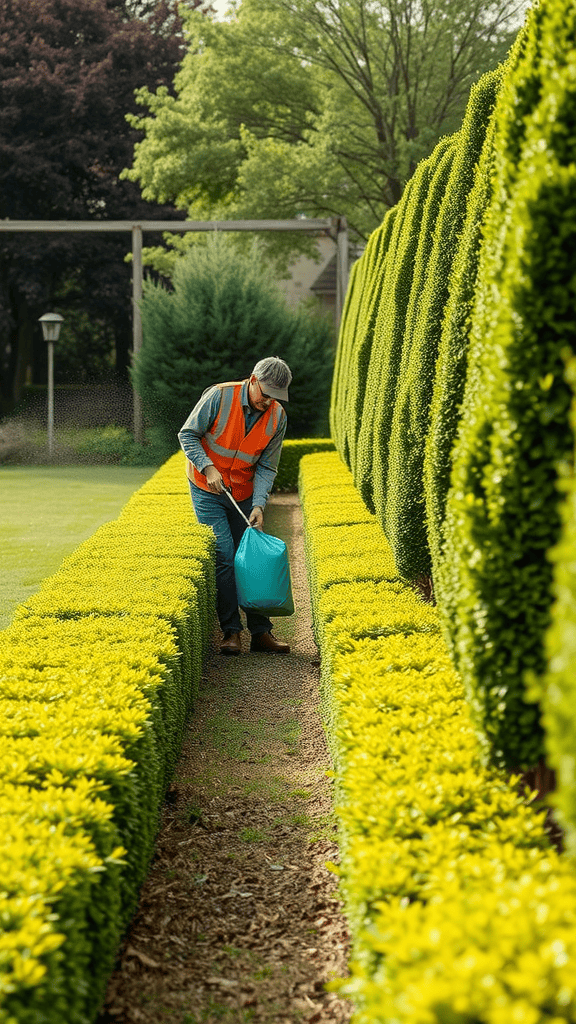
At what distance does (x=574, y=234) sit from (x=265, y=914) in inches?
97.1

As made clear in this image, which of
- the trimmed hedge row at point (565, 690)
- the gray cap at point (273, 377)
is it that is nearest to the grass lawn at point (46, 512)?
the gray cap at point (273, 377)

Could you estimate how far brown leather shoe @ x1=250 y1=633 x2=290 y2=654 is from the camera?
6.57 metres

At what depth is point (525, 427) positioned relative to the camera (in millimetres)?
2242

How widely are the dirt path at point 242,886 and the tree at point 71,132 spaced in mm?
24099

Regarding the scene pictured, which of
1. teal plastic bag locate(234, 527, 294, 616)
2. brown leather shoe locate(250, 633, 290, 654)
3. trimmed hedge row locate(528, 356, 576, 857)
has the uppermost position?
trimmed hedge row locate(528, 356, 576, 857)

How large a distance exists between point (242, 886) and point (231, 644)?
3178 mm

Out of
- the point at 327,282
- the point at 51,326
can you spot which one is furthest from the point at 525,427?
the point at 327,282

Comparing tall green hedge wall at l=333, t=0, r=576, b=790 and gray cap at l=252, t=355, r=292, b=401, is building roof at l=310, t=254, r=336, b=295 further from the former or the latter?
tall green hedge wall at l=333, t=0, r=576, b=790

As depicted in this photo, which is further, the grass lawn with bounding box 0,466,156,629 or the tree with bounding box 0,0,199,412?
the tree with bounding box 0,0,199,412

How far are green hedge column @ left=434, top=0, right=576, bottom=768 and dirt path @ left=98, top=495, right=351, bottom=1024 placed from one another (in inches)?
41.8

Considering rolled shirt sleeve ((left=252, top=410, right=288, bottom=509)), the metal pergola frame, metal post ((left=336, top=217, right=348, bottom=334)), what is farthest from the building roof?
rolled shirt sleeve ((left=252, top=410, right=288, bottom=509))

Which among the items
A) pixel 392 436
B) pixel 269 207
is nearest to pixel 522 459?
pixel 392 436

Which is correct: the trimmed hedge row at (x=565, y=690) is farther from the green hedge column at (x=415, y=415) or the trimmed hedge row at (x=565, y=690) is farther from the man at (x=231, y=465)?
the man at (x=231, y=465)

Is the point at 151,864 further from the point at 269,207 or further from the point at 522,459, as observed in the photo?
the point at 269,207
